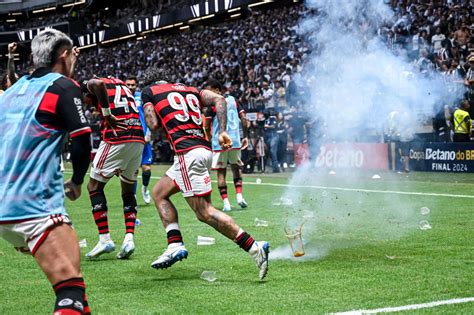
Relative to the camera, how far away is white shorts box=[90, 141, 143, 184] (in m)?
8.81

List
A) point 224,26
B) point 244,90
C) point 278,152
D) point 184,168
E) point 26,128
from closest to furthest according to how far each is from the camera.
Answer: point 26,128
point 184,168
point 278,152
point 244,90
point 224,26

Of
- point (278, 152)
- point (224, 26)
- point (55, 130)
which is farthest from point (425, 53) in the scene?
point (224, 26)

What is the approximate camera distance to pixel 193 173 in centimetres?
713

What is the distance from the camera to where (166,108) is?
7301mm

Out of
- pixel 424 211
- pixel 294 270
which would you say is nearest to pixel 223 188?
pixel 424 211

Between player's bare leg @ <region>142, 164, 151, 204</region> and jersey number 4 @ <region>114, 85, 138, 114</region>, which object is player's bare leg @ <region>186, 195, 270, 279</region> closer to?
jersey number 4 @ <region>114, 85, 138, 114</region>

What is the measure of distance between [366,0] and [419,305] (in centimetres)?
1487

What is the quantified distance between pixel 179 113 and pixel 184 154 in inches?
16.5

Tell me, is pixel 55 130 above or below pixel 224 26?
below

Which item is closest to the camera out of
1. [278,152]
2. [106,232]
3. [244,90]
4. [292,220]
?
[106,232]

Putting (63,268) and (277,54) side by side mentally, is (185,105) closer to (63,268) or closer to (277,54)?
(63,268)

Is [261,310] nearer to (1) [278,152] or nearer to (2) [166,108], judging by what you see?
(2) [166,108]

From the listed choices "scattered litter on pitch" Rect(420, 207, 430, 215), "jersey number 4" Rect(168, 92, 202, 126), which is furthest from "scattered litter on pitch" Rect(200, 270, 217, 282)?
"scattered litter on pitch" Rect(420, 207, 430, 215)

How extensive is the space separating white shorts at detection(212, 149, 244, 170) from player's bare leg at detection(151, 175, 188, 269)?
6.09 m
